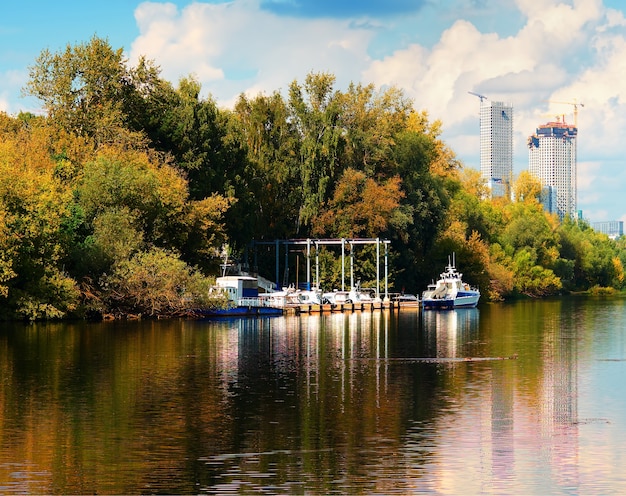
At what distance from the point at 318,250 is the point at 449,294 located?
15.4 metres

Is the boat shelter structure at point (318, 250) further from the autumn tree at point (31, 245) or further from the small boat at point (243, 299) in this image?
the autumn tree at point (31, 245)

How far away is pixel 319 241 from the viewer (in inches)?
3949

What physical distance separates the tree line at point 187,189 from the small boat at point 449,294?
369cm

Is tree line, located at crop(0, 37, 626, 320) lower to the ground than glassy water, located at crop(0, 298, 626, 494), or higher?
higher

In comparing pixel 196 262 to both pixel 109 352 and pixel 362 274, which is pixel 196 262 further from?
pixel 109 352

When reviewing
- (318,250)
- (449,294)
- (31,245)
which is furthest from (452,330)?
(449,294)

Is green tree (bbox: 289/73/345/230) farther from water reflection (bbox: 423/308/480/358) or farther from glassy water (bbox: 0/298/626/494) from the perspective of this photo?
glassy water (bbox: 0/298/626/494)

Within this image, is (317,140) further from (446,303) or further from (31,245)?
(31,245)

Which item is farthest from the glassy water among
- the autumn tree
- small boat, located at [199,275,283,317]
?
small boat, located at [199,275,283,317]

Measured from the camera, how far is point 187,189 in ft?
282

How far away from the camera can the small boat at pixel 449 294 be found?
4164 inches

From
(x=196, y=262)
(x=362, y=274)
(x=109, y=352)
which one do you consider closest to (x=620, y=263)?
(x=362, y=274)

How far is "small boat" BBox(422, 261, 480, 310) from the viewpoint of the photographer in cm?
10577

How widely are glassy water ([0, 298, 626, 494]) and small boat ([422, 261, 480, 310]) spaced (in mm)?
44406
